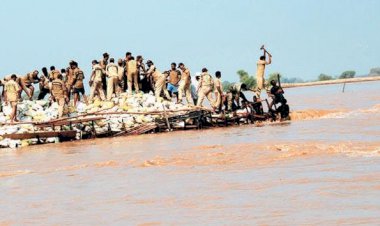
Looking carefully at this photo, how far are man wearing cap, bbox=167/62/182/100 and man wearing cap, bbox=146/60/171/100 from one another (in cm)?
47

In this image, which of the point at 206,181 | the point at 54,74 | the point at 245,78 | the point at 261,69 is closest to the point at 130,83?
the point at 54,74

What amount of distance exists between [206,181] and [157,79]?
12.2 metres

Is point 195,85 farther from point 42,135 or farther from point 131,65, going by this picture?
point 42,135

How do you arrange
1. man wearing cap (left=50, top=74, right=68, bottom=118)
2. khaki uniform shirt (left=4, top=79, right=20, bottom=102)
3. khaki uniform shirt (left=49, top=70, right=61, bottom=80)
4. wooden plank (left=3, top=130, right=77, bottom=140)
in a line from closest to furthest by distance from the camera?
wooden plank (left=3, top=130, right=77, bottom=140) < khaki uniform shirt (left=4, top=79, right=20, bottom=102) < man wearing cap (left=50, top=74, right=68, bottom=118) < khaki uniform shirt (left=49, top=70, right=61, bottom=80)

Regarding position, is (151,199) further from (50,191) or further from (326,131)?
(326,131)

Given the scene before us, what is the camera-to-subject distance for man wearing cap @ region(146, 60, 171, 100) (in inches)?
928

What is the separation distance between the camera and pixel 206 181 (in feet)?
38.5

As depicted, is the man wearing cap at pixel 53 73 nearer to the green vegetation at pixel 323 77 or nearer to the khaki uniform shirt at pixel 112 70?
the khaki uniform shirt at pixel 112 70

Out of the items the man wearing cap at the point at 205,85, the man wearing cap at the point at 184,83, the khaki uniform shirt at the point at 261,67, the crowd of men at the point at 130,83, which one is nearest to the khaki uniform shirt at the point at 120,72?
the crowd of men at the point at 130,83

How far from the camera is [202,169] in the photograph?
A: 1325cm

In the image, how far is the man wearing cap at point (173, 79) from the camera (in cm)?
2436

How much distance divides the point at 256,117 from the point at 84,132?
495cm

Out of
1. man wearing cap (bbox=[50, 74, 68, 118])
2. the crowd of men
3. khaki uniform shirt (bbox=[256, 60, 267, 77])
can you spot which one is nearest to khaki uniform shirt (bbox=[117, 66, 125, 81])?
the crowd of men

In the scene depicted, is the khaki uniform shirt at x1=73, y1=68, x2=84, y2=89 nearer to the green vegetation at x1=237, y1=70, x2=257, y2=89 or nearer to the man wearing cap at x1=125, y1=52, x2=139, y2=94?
the man wearing cap at x1=125, y1=52, x2=139, y2=94
